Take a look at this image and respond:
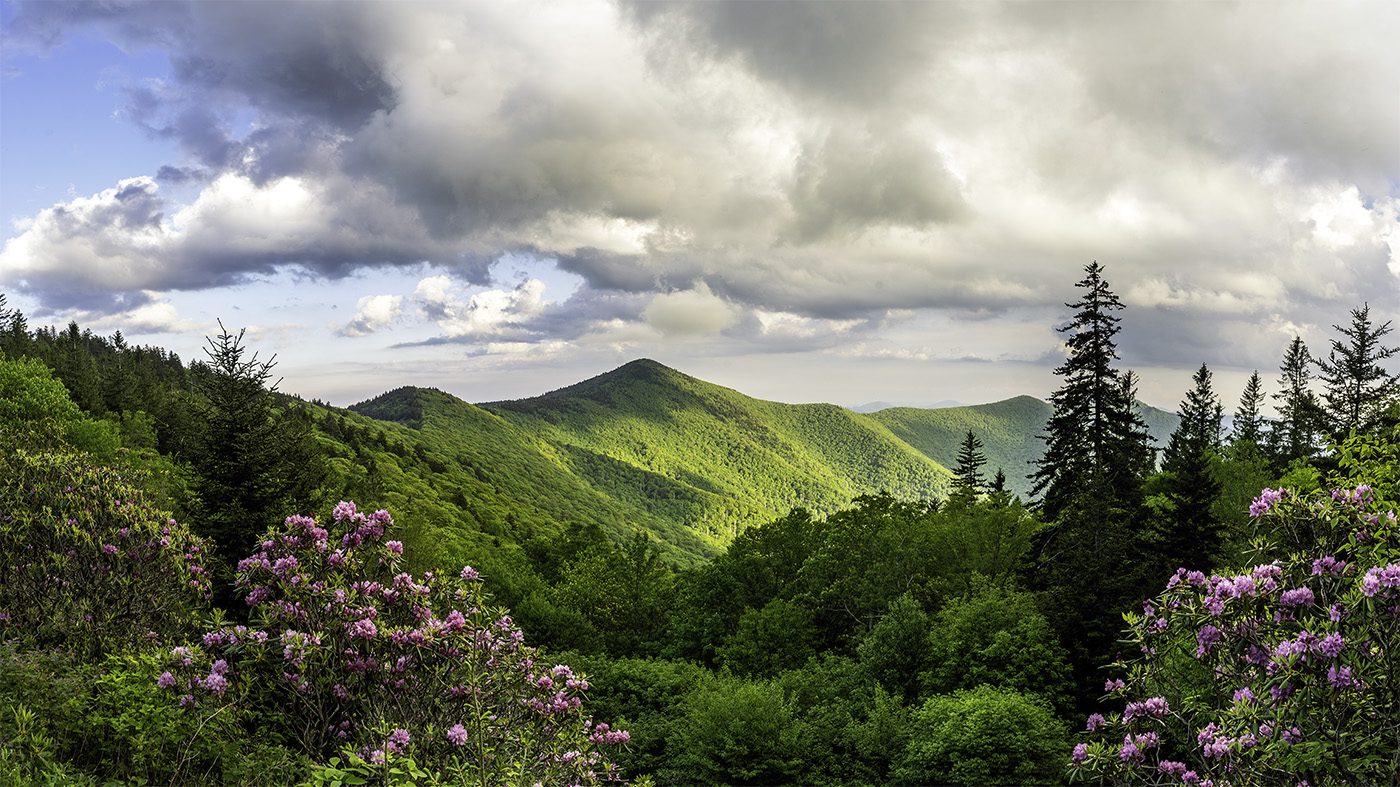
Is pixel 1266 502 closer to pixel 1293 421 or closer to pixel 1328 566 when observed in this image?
pixel 1328 566

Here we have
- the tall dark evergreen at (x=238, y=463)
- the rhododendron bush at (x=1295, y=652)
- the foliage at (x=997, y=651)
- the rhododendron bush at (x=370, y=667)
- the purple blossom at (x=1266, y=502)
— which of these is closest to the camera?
the rhododendron bush at (x=1295, y=652)

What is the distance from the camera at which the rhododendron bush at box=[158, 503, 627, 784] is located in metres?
6.82

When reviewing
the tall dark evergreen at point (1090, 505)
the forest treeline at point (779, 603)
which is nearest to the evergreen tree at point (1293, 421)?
the forest treeline at point (779, 603)

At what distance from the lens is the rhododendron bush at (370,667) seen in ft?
22.4

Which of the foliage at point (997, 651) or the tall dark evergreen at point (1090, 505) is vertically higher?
the tall dark evergreen at point (1090, 505)

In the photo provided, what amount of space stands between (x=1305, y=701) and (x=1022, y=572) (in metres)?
32.6

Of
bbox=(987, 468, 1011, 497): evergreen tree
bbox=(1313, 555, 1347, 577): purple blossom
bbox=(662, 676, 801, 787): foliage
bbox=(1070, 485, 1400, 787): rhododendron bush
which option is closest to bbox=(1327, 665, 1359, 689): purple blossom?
bbox=(1070, 485, 1400, 787): rhododendron bush

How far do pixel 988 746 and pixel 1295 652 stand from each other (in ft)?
65.8

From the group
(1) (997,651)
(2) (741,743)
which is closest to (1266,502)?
(2) (741,743)

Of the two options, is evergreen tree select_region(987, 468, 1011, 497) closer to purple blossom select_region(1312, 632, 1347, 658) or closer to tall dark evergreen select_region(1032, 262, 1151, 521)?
tall dark evergreen select_region(1032, 262, 1151, 521)

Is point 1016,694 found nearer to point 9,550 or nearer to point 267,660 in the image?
point 267,660

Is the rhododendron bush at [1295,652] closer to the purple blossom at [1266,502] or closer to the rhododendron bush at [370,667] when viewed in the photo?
the purple blossom at [1266,502]

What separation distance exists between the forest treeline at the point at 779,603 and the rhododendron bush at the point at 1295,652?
1.85 feet

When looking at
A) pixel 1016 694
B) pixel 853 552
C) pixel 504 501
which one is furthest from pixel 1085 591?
pixel 504 501
